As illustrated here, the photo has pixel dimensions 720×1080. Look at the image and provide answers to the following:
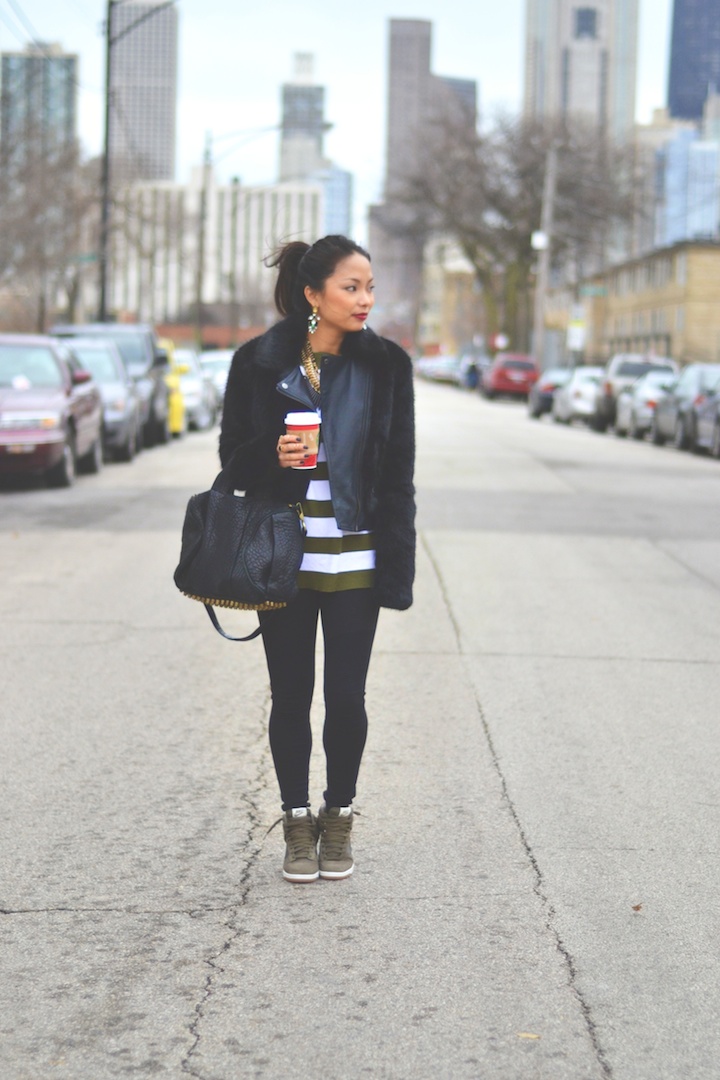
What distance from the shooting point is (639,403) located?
30.3m

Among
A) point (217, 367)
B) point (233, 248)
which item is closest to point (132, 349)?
point (217, 367)

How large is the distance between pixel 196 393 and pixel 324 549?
26059 mm

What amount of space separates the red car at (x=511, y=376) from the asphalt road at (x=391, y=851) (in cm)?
4744

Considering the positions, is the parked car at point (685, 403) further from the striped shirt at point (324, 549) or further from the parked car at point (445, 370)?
the parked car at point (445, 370)

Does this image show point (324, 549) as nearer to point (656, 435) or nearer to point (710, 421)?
point (710, 421)

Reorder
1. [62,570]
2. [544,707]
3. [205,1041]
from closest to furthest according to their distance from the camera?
[205,1041]
[544,707]
[62,570]

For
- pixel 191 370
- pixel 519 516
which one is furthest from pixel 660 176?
pixel 519 516

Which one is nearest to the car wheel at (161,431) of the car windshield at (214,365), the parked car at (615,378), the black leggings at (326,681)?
the parked car at (615,378)

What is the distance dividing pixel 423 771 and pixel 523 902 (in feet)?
4.92

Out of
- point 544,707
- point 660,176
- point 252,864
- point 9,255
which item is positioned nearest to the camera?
point 252,864

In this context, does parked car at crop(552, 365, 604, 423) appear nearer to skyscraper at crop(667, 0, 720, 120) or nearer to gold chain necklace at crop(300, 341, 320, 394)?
gold chain necklace at crop(300, 341, 320, 394)

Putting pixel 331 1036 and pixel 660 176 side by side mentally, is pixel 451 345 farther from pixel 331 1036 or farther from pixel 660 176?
pixel 331 1036

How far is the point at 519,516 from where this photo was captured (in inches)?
592

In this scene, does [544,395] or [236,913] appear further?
[544,395]
